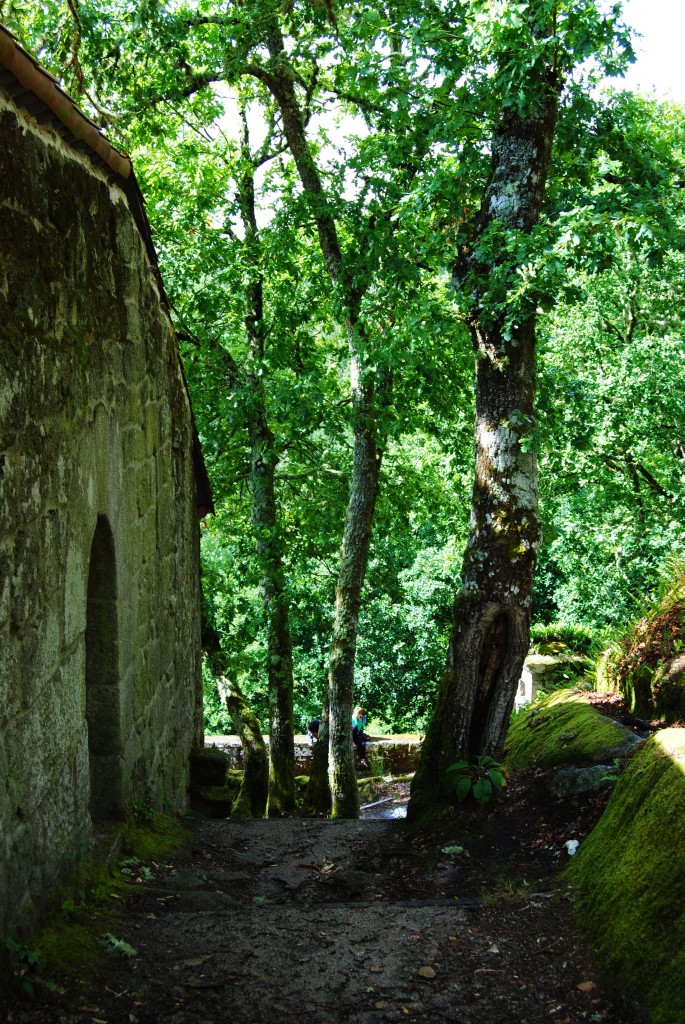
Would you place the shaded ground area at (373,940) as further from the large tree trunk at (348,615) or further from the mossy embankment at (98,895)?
the large tree trunk at (348,615)

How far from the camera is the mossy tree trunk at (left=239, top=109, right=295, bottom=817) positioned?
42.8ft

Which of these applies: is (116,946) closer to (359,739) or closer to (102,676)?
(102,676)

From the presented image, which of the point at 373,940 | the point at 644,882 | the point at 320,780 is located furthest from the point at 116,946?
the point at 320,780

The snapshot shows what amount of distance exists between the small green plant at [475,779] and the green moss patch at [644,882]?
1.75m

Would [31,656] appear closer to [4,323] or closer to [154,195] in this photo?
[4,323]

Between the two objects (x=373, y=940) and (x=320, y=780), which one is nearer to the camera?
(x=373, y=940)

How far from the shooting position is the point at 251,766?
1330cm

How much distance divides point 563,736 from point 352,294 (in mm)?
6533

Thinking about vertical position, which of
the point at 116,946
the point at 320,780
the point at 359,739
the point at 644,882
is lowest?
the point at 320,780

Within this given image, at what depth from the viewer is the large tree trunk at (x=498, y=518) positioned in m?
6.45

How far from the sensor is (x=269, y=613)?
13336 millimetres

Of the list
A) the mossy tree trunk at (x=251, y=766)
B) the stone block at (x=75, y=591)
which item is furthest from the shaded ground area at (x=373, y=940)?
the mossy tree trunk at (x=251, y=766)

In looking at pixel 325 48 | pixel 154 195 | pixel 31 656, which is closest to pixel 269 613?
pixel 154 195

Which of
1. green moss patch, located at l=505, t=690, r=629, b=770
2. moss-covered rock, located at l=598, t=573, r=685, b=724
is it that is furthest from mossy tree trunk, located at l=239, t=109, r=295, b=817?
moss-covered rock, located at l=598, t=573, r=685, b=724
